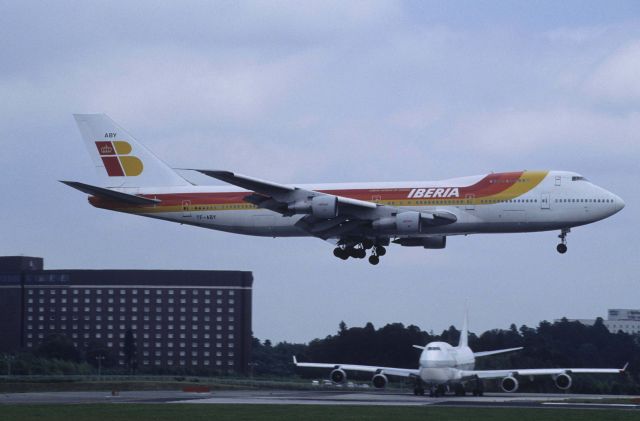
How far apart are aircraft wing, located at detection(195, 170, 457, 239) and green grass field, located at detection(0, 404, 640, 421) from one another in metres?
14.2

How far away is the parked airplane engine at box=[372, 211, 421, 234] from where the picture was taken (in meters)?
74.0

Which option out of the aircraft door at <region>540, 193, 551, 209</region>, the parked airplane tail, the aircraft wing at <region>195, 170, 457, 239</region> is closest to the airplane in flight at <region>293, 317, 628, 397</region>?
the aircraft wing at <region>195, 170, 457, 239</region>

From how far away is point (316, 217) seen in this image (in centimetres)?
7506

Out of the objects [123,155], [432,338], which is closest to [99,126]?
[123,155]

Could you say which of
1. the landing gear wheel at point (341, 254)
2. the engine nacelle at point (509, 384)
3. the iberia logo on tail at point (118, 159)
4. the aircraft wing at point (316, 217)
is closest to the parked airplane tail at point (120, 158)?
the iberia logo on tail at point (118, 159)

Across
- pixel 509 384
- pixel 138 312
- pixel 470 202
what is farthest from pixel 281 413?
pixel 138 312

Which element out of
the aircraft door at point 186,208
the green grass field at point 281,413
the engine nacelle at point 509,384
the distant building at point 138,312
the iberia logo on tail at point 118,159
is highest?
the iberia logo on tail at point 118,159

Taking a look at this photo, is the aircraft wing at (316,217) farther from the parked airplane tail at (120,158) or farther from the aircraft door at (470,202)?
the parked airplane tail at (120,158)

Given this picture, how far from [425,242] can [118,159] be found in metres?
21.2

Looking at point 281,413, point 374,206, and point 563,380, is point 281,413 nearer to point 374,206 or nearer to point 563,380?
point 374,206

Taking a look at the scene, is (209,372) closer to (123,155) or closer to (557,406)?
(123,155)

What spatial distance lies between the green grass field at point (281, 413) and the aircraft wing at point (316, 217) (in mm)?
14190

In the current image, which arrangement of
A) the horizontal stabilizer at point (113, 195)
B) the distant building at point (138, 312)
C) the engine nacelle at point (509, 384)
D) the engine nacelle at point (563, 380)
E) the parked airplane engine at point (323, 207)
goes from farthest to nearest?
1. the distant building at point (138, 312)
2. the engine nacelle at point (509, 384)
3. the engine nacelle at point (563, 380)
4. the horizontal stabilizer at point (113, 195)
5. the parked airplane engine at point (323, 207)

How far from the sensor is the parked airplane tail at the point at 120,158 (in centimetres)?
8312
